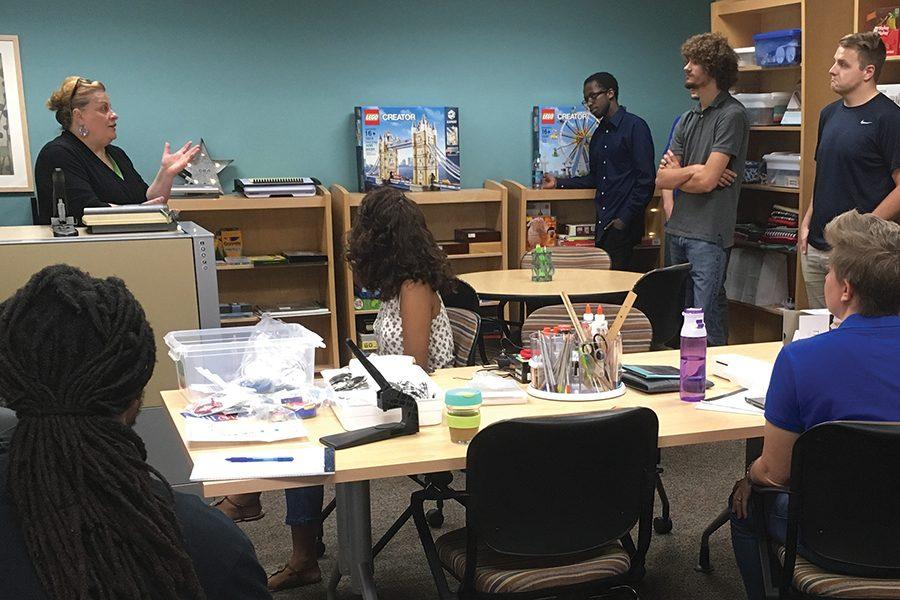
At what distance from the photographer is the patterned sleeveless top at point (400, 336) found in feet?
10.5

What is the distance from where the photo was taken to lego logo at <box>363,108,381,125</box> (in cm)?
592

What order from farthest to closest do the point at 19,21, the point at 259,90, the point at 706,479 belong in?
the point at 259,90 < the point at 19,21 < the point at 706,479

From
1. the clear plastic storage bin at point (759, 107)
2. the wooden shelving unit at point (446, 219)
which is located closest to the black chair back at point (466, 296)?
the wooden shelving unit at point (446, 219)

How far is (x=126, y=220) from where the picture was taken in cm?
321

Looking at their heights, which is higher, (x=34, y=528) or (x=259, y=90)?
(x=259, y=90)

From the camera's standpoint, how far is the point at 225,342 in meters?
2.68

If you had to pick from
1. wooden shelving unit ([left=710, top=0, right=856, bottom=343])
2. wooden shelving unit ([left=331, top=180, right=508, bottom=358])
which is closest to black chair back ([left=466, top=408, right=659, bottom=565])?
wooden shelving unit ([left=331, top=180, right=508, bottom=358])

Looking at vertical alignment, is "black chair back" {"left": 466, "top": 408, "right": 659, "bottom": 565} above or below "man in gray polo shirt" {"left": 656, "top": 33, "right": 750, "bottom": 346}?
below

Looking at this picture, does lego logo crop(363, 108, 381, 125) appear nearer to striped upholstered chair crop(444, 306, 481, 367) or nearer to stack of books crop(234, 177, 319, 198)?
stack of books crop(234, 177, 319, 198)

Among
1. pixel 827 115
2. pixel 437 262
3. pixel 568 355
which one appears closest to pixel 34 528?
pixel 568 355

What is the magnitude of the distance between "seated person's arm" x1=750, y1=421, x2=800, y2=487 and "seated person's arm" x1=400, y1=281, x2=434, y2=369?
1249 mm

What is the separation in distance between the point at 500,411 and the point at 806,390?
31.5 inches

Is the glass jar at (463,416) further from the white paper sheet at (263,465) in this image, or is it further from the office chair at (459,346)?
the office chair at (459,346)

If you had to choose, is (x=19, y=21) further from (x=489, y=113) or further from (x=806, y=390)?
(x=806, y=390)
